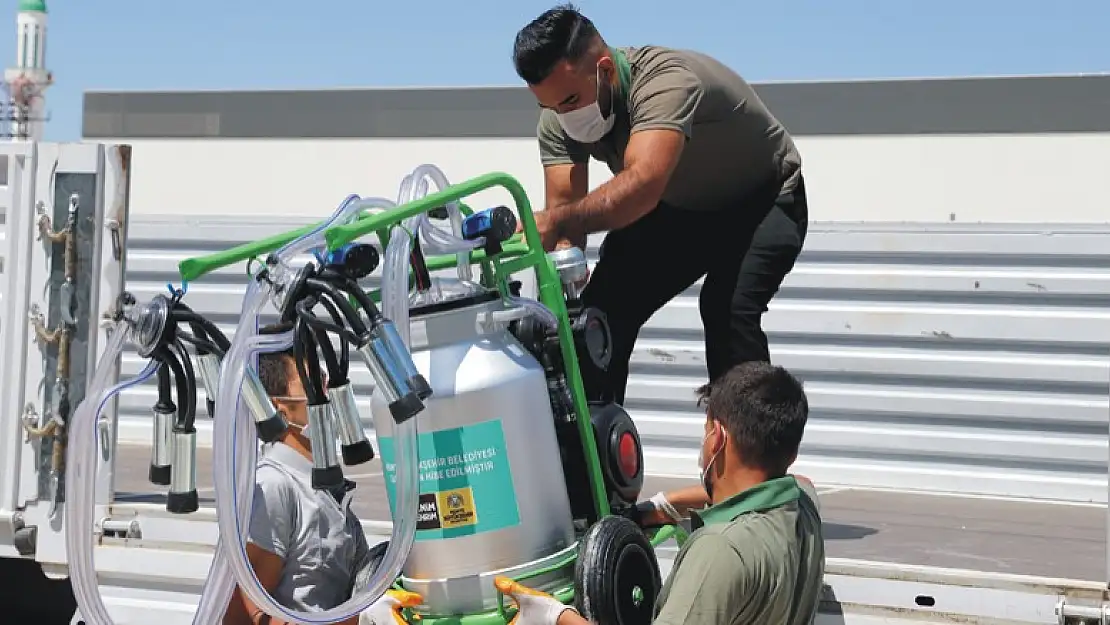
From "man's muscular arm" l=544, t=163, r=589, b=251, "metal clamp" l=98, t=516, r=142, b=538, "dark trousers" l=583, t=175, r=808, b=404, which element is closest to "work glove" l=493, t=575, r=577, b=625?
"dark trousers" l=583, t=175, r=808, b=404

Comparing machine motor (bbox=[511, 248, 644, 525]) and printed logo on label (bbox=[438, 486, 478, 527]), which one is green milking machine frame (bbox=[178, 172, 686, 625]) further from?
printed logo on label (bbox=[438, 486, 478, 527])

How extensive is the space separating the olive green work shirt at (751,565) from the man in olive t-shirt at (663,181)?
0.64 m

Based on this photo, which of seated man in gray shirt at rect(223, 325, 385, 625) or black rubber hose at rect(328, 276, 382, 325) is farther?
seated man in gray shirt at rect(223, 325, 385, 625)

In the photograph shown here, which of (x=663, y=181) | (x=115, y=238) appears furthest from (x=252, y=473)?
(x=115, y=238)

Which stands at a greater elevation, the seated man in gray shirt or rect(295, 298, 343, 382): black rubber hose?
rect(295, 298, 343, 382): black rubber hose

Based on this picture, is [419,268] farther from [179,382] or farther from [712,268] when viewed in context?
[712,268]

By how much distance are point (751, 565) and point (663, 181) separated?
3.43 feet

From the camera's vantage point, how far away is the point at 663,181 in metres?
3.13

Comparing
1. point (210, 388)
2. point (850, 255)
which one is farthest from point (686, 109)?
point (850, 255)

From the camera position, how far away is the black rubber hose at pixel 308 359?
229 cm

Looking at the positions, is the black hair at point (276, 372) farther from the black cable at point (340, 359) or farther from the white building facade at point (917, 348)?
the white building facade at point (917, 348)

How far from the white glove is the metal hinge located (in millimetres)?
1292

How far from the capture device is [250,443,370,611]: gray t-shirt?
296 cm

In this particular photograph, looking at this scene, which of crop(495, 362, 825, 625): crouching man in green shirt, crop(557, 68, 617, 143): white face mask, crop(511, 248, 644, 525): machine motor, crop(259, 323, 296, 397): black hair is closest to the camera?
crop(495, 362, 825, 625): crouching man in green shirt
